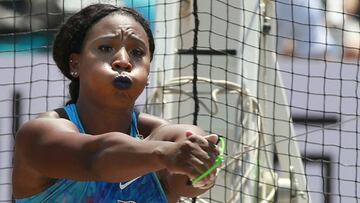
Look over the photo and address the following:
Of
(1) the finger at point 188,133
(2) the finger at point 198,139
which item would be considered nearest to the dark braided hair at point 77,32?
(1) the finger at point 188,133

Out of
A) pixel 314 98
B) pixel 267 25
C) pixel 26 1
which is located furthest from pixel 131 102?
pixel 314 98

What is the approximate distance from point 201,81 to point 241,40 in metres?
0.35

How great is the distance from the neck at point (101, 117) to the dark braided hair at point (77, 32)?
0.38 ft

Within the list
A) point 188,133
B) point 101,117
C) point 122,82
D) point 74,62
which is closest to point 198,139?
point 188,133

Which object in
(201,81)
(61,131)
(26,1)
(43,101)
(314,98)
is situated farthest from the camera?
(314,98)

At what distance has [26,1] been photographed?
6.13 meters

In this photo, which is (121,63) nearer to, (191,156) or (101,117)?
(101,117)

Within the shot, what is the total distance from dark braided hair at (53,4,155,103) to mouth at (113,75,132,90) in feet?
A: 0.64

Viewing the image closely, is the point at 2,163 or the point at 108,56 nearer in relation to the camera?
the point at 108,56

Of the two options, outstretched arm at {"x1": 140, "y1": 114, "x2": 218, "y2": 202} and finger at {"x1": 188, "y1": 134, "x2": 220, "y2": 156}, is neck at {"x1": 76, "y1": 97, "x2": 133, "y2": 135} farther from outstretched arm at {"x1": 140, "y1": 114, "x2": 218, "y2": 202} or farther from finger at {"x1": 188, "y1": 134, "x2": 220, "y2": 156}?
finger at {"x1": 188, "y1": 134, "x2": 220, "y2": 156}

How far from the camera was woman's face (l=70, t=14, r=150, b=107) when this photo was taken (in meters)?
2.78

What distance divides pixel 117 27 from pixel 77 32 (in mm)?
116

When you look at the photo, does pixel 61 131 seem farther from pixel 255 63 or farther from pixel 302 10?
pixel 302 10

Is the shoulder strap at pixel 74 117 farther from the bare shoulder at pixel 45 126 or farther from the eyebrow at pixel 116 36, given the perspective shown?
the eyebrow at pixel 116 36
